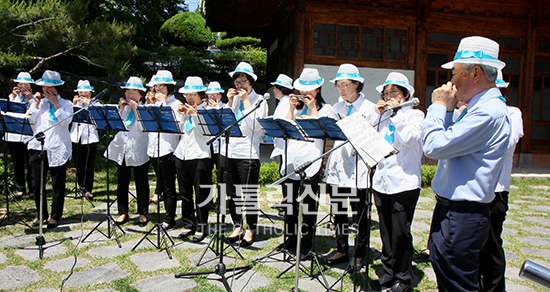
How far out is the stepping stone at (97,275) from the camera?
385 centimetres

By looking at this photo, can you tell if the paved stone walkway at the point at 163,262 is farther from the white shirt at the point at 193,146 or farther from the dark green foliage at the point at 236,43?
the dark green foliage at the point at 236,43

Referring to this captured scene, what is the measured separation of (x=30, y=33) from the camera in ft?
23.8

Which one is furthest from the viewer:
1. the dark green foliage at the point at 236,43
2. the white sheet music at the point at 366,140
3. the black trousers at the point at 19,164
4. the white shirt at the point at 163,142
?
the dark green foliage at the point at 236,43

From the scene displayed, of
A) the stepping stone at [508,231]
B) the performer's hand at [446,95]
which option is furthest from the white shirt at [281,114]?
the stepping stone at [508,231]

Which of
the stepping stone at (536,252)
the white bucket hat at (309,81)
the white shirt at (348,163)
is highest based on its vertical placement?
the white bucket hat at (309,81)

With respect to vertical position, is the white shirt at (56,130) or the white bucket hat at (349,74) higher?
the white bucket hat at (349,74)

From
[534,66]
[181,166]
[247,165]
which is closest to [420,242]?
[247,165]

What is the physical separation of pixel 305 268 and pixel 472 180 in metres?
2.28

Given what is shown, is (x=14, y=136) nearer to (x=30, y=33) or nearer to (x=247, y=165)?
(x=30, y=33)

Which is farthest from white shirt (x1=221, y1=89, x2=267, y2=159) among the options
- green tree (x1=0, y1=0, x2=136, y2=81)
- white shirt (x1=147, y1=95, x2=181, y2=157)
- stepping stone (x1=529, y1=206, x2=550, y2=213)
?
stepping stone (x1=529, y1=206, x2=550, y2=213)

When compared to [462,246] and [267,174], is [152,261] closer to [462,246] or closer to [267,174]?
[462,246]

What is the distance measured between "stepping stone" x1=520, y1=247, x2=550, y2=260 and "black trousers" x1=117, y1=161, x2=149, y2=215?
210 inches

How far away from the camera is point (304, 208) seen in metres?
4.53

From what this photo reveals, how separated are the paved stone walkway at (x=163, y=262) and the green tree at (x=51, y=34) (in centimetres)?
382
